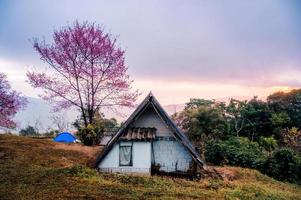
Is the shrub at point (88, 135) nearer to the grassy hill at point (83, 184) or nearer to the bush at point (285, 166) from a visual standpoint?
the grassy hill at point (83, 184)

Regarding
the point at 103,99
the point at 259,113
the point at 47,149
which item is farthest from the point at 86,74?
the point at 259,113

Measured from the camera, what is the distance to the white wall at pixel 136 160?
64.4 feet

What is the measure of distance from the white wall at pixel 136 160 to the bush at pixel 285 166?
40.9 ft

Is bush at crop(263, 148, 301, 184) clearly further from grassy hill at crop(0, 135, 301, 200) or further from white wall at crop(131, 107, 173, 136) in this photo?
white wall at crop(131, 107, 173, 136)

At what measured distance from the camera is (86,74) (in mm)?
32031

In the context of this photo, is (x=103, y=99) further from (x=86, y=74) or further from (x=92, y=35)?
(x=92, y=35)

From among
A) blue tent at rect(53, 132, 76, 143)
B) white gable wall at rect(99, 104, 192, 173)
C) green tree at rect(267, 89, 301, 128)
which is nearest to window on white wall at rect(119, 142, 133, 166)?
white gable wall at rect(99, 104, 192, 173)

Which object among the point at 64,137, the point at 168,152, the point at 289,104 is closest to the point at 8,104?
the point at 64,137

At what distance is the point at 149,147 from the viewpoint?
19.7 m

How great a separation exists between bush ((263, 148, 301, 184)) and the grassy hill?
156 inches

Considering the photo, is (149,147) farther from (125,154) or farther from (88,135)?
(88,135)

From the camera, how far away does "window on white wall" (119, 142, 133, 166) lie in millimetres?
19797

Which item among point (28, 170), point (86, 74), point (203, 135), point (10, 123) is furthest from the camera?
point (203, 135)

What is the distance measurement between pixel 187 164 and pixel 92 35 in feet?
57.4
